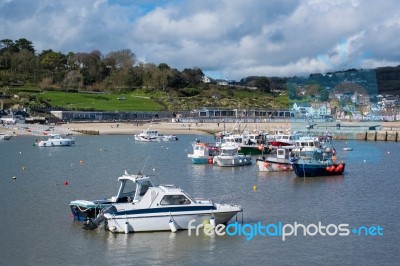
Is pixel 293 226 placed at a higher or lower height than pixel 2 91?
lower

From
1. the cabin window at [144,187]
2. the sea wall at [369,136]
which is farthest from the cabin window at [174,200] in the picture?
the sea wall at [369,136]

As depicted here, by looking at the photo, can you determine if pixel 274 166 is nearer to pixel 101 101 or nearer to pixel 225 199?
pixel 225 199

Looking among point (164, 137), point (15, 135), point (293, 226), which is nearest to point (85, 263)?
point (293, 226)

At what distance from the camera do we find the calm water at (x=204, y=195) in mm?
23750

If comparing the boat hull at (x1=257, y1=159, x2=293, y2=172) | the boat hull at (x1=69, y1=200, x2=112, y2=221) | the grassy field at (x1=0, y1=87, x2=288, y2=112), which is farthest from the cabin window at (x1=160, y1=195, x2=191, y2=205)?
the grassy field at (x1=0, y1=87, x2=288, y2=112)

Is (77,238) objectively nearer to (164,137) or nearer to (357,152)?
(357,152)

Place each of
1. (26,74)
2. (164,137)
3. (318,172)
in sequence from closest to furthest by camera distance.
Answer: (318,172)
(164,137)
(26,74)

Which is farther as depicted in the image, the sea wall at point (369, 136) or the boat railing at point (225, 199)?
the sea wall at point (369, 136)

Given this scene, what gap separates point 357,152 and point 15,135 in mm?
55574

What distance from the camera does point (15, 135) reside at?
103 metres

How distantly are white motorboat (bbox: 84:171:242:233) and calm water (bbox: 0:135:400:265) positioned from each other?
1.31ft

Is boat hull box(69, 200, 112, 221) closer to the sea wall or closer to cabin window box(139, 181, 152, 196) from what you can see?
cabin window box(139, 181, 152, 196)

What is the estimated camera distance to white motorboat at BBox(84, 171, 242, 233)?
25.8 m

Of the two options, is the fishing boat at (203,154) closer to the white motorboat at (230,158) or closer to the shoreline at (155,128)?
the white motorboat at (230,158)
